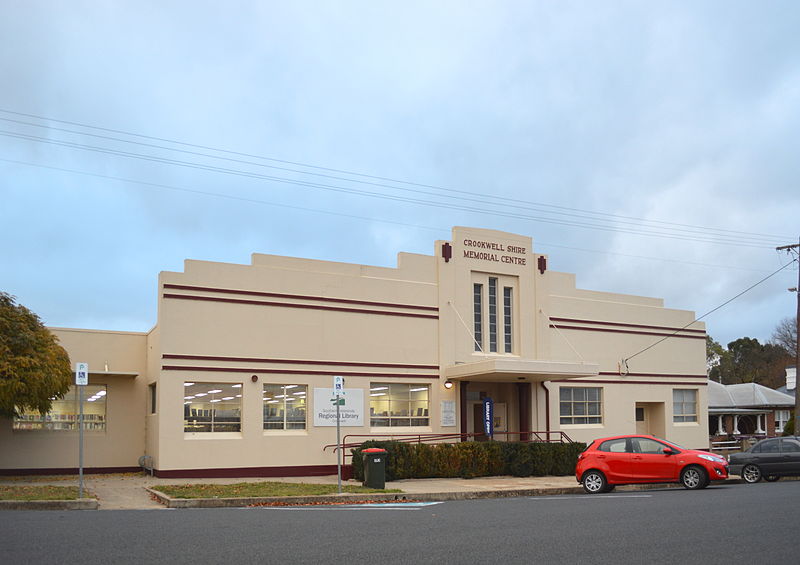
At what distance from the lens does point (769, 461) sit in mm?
24344

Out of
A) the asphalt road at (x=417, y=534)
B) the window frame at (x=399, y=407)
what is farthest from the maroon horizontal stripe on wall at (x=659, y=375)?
the asphalt road at (x=417, y=534)

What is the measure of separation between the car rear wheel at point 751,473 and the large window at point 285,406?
13220 mm

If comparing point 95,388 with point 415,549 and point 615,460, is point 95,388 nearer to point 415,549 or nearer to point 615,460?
point 615,460

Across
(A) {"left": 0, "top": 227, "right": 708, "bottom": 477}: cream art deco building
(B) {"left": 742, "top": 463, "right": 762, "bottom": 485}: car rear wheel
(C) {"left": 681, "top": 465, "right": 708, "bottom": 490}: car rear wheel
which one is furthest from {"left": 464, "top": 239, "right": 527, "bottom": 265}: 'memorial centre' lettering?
(C) {"left": 681, "top": 465, "right": 708, "bottom": 490}: car rear wheel

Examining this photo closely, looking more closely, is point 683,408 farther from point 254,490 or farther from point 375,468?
point 254,490

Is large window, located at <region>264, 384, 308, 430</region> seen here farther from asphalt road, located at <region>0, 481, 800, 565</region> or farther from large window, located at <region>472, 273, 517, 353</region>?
asphalt road, located at <region>0, 481, 800, 565</region>

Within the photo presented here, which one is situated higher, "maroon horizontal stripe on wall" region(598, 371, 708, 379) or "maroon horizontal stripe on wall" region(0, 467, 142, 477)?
"maroon horizontal stripe on wall" region(598, 371, 708, 379)

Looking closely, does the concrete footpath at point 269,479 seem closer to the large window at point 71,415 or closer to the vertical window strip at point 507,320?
the large window at point 71,415

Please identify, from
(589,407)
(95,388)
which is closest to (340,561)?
(95,388)

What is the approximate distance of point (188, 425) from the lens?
24922 mm

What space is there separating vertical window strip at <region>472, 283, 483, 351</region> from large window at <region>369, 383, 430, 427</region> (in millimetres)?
2748

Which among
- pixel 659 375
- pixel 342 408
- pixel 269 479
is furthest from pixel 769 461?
pixel 269 479

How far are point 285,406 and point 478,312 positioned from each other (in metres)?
8.13

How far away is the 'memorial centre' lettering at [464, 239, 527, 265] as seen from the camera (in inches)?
1196
